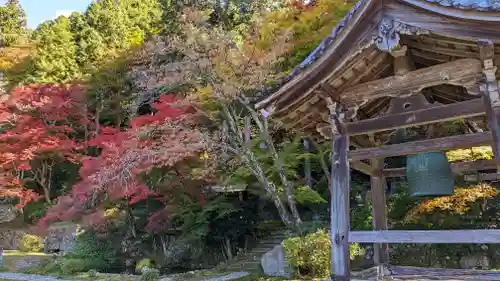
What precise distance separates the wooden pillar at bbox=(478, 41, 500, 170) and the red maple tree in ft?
58.4

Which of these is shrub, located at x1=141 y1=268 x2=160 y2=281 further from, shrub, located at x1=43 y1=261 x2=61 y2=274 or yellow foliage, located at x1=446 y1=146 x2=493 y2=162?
yellow foliage, located at x1=446 y1=146 x2=493 y2=162

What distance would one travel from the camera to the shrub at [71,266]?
1283 centimetres

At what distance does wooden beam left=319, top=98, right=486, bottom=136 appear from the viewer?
348 centimetres

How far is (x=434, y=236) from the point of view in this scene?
3.48 metres

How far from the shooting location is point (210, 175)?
12094 mm

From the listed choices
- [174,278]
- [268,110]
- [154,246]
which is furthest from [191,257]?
[268,110]

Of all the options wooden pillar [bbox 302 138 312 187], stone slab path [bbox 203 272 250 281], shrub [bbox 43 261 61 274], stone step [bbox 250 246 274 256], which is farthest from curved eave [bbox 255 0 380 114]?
shrub [bbox 43 261 61 274]

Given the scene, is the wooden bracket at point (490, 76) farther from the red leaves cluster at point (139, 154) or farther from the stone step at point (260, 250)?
the stone step at point (260, 250)

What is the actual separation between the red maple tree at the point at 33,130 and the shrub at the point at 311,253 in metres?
13.0

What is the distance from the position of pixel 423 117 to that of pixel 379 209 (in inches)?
84.0

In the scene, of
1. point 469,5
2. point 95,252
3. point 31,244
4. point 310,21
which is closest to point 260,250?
point 95,252

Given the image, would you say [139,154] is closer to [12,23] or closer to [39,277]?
[39,277]

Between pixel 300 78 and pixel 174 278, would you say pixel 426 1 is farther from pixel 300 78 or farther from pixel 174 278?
pixel 174 278

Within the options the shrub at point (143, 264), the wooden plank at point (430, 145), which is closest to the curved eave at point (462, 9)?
the wooden plank at point (430, 145)
